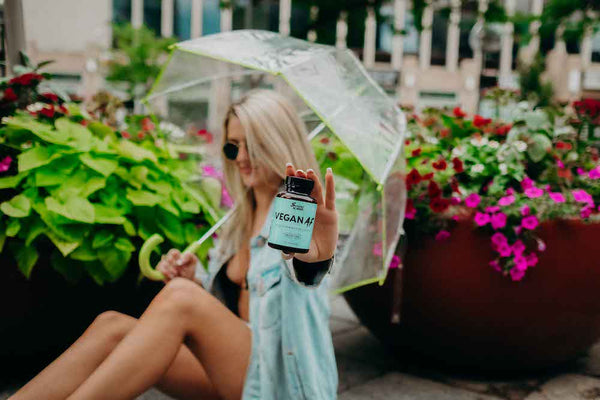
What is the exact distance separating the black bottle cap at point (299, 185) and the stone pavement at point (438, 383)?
1.40 m

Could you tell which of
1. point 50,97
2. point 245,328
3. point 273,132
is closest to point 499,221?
point 273,132

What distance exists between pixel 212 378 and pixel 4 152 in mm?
1300

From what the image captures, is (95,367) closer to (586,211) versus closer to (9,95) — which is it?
(9,95)

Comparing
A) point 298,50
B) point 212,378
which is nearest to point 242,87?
point 298,50

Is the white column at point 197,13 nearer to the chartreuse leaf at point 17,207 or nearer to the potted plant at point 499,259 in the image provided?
the potted plant at point 499,259

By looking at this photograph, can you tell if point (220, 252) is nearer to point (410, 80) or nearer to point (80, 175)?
point (80, 175)

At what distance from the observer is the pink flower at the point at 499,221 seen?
2.41 meters

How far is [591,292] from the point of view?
248cm

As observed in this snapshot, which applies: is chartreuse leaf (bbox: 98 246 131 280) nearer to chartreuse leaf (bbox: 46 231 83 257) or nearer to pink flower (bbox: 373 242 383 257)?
chartreuse leaf (bbox: 46 231 83 257)

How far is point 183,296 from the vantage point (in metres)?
1.85

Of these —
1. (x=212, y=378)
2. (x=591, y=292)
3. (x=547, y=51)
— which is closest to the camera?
(x=212, y=378)

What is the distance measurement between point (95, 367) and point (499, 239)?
165 centimetres

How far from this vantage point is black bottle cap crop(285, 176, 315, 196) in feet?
4.70

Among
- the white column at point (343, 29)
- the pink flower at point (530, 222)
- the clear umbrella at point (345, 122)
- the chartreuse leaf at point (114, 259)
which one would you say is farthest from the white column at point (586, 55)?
the chartreuse leaf at point (114, 259)
